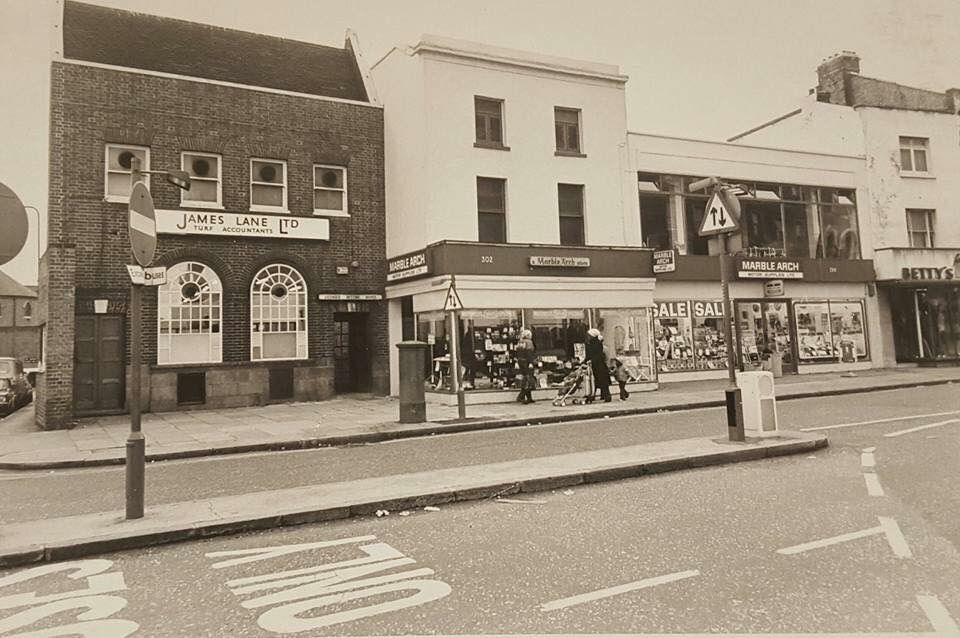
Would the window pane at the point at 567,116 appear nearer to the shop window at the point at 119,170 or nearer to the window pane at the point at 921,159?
the shop window at the point at 119,170

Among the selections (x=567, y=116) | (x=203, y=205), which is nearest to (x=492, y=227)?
(x=567, y=116)

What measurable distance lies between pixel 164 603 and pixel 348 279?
15021mm

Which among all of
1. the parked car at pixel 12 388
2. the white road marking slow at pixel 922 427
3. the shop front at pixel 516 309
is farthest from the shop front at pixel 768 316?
the parked car at pixel 12 388

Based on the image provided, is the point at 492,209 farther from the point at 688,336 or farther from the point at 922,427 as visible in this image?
the point at 922,427

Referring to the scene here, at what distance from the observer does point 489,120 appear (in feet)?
61.4

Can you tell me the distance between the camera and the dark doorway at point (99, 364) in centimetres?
1553

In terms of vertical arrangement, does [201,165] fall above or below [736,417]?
above

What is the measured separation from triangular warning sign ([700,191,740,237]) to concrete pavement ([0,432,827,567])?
318cm

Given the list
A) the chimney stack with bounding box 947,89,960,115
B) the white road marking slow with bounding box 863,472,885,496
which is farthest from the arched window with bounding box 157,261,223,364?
the chimney stack with bounding box 947,89,960,115

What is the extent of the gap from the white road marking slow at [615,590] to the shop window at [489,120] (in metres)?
15.6

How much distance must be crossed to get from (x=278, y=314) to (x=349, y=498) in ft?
39.8

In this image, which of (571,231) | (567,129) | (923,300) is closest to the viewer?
(571,231)

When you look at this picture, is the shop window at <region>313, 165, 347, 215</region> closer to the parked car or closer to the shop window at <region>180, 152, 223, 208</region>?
the shop window at <region>180, 152, 223, 208</region>

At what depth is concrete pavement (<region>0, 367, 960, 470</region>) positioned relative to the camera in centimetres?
1070
